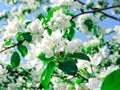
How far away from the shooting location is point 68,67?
54.5 inches

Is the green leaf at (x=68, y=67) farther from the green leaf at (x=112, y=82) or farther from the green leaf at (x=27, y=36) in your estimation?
the green leaf at (x=27, y=36)

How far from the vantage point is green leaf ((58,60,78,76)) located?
1364mm

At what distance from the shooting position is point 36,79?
202 inches

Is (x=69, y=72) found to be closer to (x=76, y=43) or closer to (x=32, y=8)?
(x=76, y=43)

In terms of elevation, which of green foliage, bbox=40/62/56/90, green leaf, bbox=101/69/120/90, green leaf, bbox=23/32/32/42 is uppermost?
green leaf, bbox=23/32/32/42

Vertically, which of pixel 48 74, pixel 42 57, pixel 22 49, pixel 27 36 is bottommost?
pixel 48 74

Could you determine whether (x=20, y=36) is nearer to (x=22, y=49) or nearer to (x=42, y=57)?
(x=22, y=49)

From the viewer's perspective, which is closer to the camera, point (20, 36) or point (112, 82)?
point (112, 82)

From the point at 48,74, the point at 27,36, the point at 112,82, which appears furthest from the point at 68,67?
the point at 27,36

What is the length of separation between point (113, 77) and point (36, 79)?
4511 mm

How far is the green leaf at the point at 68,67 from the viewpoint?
1364 millimetres

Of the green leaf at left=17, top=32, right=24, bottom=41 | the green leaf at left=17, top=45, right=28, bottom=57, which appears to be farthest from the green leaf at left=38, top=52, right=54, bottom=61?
the green leaf at left=17, top=32, right=24, bottom=41

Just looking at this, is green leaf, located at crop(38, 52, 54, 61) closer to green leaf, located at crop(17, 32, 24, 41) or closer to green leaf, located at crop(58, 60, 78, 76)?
green leaf, located at crop(58, 60, 78, 76)

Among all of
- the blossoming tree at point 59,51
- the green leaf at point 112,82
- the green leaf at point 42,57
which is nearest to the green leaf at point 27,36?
the blossoming tree at point 59,51
